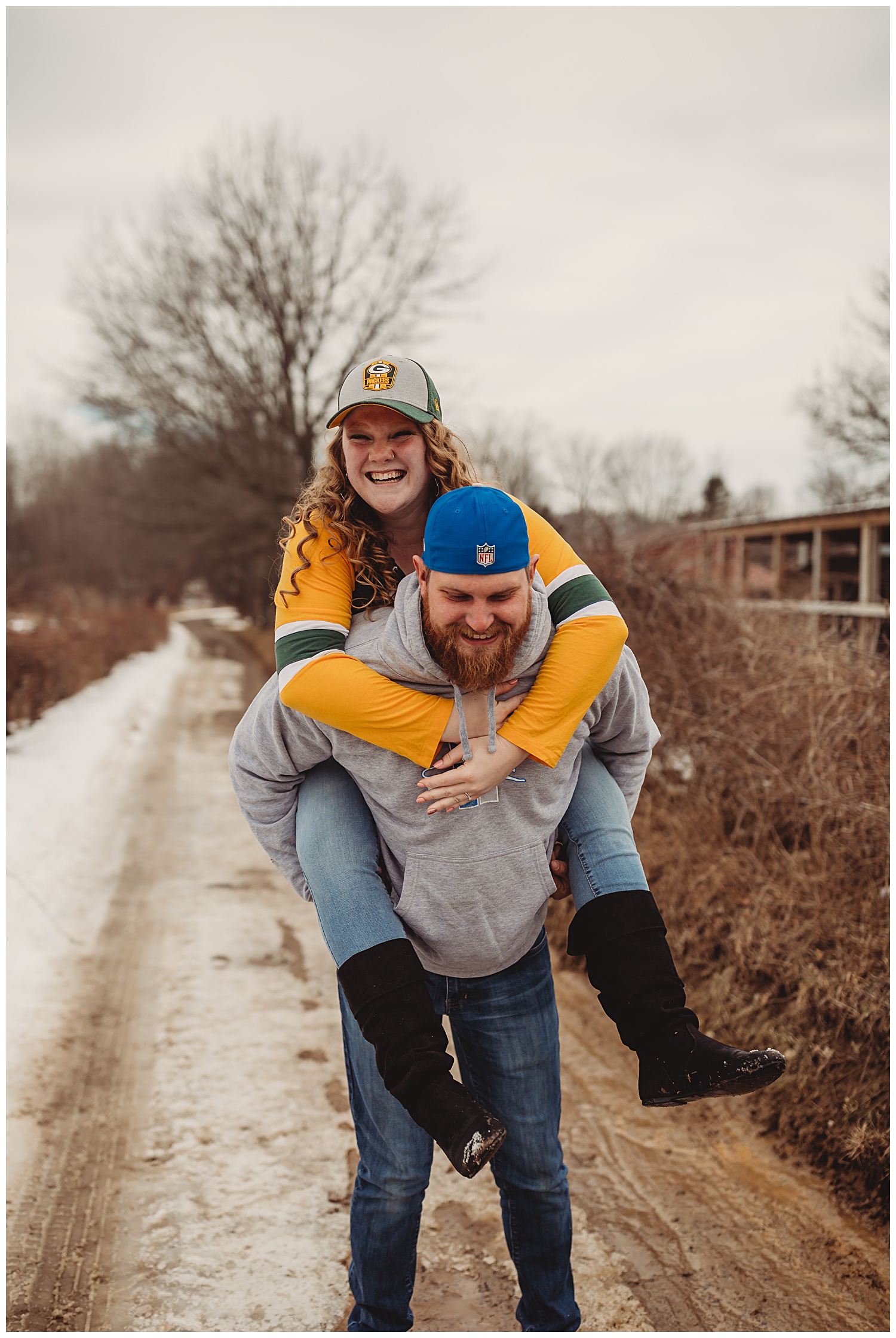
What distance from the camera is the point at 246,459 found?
1994 centimetres

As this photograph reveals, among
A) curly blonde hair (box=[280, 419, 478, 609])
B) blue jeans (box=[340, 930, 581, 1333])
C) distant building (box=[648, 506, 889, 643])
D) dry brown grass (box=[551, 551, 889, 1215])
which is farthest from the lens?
distant building (box=[648, 506, 889, 643])

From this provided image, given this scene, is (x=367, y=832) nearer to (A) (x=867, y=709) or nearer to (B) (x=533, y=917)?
(B) (x=533, y=917)

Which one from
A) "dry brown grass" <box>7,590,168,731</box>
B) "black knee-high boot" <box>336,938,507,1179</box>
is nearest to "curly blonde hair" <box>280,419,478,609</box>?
"black knee-high boot" <box>336,938,507,1179</box>

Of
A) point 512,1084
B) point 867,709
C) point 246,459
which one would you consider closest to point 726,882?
point 867,709

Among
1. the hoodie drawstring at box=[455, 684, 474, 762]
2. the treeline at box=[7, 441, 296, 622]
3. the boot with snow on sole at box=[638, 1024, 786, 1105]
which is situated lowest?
the boot with snow on sole at box=[638, 1024, 786, 1105]

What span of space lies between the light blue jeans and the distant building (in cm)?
391

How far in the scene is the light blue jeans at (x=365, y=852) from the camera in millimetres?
1971

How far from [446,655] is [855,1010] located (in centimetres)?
269

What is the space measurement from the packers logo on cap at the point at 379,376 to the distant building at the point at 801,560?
13.8ft

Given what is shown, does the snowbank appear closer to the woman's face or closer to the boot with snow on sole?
the boot with snow on sole

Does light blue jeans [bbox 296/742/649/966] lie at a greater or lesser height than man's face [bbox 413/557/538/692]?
lesser

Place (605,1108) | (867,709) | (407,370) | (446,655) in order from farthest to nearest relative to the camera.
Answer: (867,709)
(605,1108)
(407,370)
(446,655)

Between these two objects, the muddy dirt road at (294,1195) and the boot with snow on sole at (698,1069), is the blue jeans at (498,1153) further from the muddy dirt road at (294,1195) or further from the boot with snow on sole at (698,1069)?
the muddy dirt road at (294,1195)

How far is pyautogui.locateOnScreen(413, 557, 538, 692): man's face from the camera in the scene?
188 centimetres
